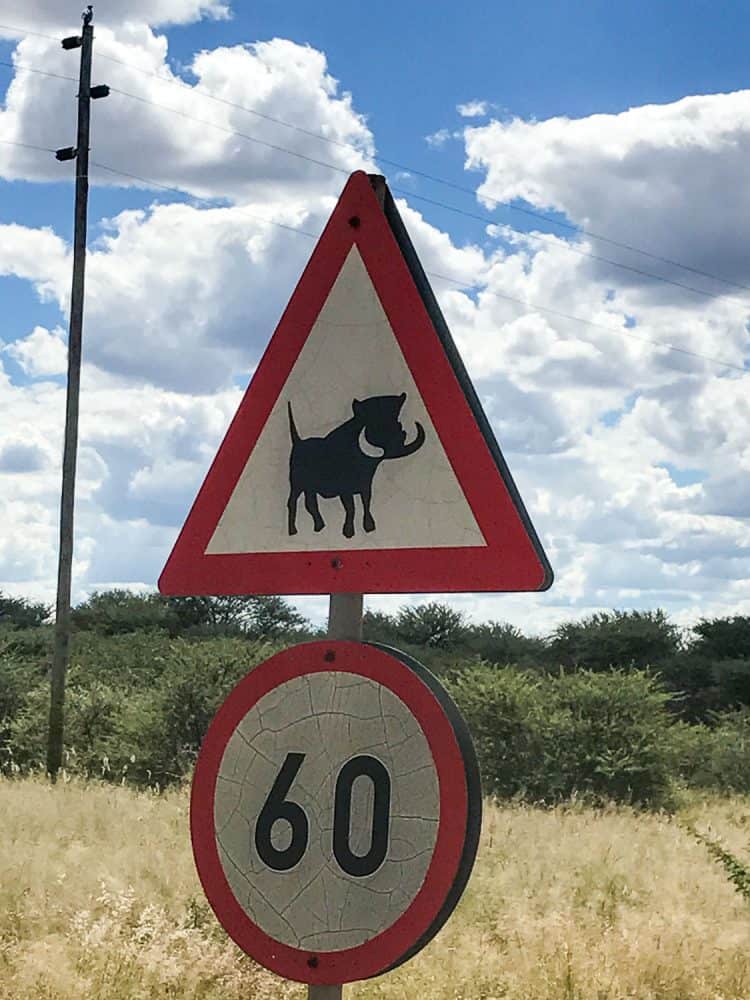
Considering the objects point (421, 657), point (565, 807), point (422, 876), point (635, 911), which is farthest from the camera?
point (421, 657)

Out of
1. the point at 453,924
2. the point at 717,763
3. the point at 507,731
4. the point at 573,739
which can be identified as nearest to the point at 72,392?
the point at 507,731

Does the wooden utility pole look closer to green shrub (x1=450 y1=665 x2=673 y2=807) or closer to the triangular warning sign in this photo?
green shrub (x1=450 y1=665 x2=673 y2=807)

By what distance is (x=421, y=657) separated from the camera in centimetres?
3028

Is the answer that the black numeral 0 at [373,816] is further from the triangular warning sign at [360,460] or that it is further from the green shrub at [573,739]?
the green shrub at [573,739]

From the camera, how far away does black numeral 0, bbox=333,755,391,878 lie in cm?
260

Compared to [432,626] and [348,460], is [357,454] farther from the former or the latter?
[432,626]

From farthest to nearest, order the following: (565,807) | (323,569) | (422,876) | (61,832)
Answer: (565,807) → (61,832) → (323,569) → (422,876)

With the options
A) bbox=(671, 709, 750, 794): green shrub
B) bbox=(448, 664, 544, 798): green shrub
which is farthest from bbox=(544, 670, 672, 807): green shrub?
bbox=(671, 709, 750, 794): green shrub

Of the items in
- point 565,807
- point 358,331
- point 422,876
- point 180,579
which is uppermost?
point 358,331

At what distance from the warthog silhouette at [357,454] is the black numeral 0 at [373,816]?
480 mm

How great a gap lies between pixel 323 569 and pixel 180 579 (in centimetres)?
45

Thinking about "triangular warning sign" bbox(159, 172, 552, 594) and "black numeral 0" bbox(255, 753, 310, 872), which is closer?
"triangular warning sign" bbox(159, 172, 552, 594)

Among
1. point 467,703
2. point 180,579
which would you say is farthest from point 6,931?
point 467,703

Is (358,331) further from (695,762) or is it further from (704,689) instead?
(704,689)
